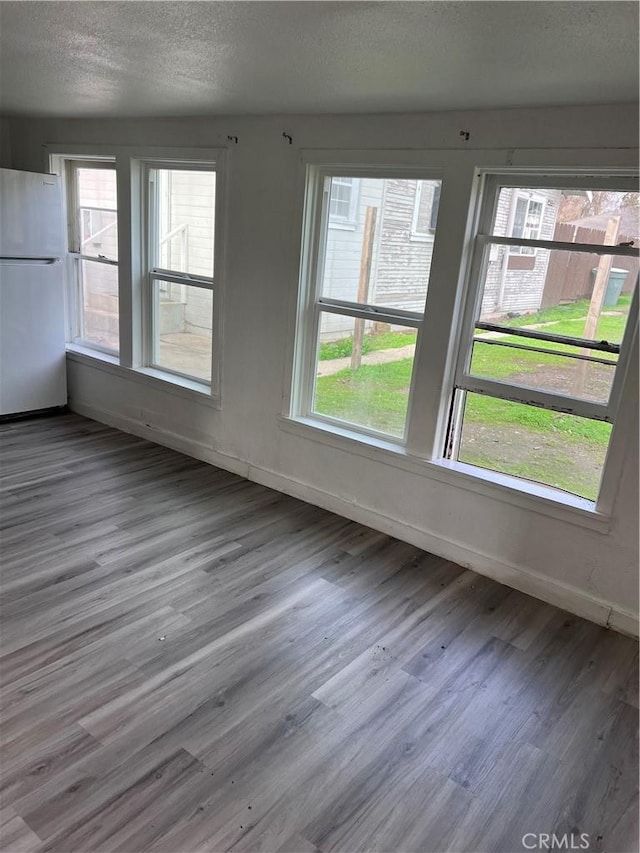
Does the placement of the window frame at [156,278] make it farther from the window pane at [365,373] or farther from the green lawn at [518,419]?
the green lawn at [518,419]

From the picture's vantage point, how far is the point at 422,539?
333 centimetres

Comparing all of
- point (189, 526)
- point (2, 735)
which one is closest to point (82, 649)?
point (2, 735)

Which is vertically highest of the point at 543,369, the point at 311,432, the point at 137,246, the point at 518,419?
the point at 137,246

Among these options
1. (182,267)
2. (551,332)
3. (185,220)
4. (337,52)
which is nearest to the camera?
(337,52)

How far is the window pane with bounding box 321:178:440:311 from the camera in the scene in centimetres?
319

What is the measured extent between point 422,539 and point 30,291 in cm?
345

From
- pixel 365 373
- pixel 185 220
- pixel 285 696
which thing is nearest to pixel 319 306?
pixel 365 373

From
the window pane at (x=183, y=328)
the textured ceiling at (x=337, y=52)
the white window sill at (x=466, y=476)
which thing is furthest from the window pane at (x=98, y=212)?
the white window sill at (x=466, y=476)

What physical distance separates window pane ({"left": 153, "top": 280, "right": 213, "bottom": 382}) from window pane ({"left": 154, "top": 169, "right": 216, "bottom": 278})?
16 centimetres

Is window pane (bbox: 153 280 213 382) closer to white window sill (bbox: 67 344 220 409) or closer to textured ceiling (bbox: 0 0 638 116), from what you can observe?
white window sill (bbox: 67 344 220 409)

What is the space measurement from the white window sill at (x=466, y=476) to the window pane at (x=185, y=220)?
1.26 metres

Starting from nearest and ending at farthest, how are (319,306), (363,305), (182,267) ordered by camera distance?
(363,305)
(319,306)
(182,267)

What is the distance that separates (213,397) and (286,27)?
2581 millimetres

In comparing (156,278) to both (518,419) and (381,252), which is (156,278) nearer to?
(381,252)
